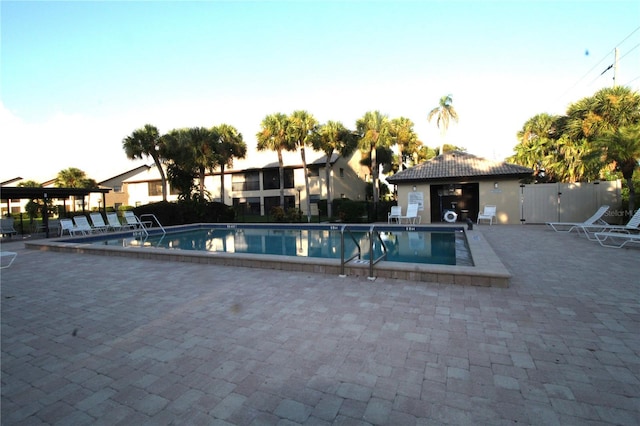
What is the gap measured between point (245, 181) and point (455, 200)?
18372 mm

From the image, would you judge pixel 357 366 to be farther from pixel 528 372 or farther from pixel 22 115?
pixel 22 115

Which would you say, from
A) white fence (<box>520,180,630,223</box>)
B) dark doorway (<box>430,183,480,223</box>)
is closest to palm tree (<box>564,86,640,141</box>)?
white fence (<box>520,180,630,223</box>)

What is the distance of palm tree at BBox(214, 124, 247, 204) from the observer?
68.8ft

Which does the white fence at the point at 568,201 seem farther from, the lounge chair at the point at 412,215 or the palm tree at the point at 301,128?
the palm tree at the point at 301,128

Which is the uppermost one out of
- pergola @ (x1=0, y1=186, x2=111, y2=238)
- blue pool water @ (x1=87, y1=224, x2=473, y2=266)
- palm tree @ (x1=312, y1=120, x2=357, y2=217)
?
palm tree @ (x1=312, y1=120, x2=357, y2=217)

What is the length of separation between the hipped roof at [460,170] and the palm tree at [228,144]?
36.7ft

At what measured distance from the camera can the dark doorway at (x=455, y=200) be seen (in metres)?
16.7

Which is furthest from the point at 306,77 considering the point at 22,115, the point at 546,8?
the point at 22,115

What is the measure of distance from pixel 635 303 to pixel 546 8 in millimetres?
10308

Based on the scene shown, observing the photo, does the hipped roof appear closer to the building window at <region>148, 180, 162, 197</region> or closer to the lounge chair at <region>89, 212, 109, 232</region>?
the lounge chair at <region>89, 212, 109, 232</region>

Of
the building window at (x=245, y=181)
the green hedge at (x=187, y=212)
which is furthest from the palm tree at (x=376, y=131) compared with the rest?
the building window at (x=245, y=181)

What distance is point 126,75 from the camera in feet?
38.0

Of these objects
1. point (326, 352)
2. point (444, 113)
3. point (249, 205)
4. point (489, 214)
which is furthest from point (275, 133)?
point (326, 352)

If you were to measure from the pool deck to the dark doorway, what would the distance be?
1222cm
